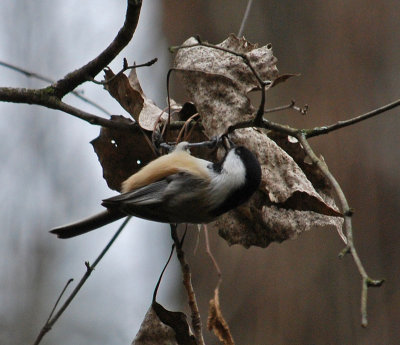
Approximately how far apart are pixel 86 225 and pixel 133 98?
0.58m

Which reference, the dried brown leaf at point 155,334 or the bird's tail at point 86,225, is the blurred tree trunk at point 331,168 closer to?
the bird's tail at point 86,225

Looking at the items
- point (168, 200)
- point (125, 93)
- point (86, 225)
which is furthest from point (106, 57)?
point (86, 225)

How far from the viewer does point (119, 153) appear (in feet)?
8.77

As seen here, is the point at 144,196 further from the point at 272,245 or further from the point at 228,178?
the point at 272,245

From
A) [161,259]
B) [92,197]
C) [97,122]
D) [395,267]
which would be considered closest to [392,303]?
[395,267]

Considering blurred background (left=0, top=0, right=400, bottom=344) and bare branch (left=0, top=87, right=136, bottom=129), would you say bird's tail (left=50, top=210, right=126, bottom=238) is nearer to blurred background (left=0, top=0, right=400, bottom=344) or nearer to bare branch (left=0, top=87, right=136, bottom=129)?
bare branch (left=0, top=87, right=136, bottom=129)

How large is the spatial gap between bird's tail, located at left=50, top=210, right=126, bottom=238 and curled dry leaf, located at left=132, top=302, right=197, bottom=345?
464mm

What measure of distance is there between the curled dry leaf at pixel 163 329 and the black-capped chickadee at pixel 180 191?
Result: 37 centimetres

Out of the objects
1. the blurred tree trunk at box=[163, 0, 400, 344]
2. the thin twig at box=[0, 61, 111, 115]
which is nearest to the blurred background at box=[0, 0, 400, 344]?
the blurred tree trunk at box=[163, 0, 400, 344]

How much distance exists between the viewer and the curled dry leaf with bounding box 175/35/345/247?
91.7 inches

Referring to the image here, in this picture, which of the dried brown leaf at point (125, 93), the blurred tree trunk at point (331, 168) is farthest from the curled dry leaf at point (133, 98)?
the blurred tree trunk at point (331, 168)

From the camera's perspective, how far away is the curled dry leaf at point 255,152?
233cm

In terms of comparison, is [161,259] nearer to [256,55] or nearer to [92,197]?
[92,197]

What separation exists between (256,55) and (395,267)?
12.6ft
